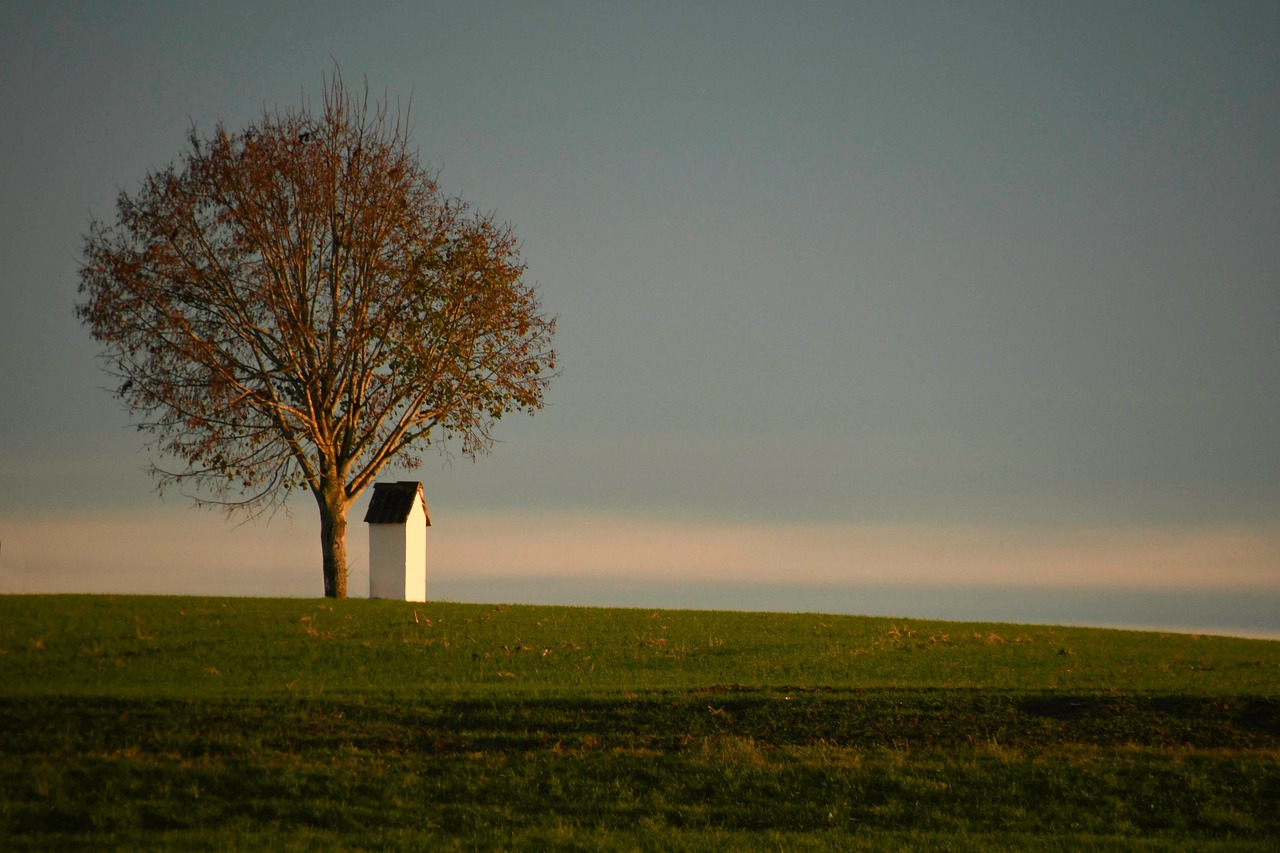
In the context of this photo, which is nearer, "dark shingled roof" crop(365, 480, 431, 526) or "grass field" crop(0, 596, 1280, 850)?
"grass field" crop(0, 596, 1280, 850)

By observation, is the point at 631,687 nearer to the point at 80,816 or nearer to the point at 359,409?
the point at 80,816

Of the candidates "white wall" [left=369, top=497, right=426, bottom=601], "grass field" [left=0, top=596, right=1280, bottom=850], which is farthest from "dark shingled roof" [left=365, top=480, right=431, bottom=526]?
"grass field" [left=0, top=596, right=1280, bottom=850]

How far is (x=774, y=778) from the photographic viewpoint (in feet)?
59.6

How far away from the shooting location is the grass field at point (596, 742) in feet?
53.2

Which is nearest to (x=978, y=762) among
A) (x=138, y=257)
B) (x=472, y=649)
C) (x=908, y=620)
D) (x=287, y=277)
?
(x=472, y=649)

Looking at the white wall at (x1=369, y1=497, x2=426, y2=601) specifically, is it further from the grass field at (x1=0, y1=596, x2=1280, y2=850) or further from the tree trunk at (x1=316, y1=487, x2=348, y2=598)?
the grass field at (x1=0, y1=596, x2=1280, y2=850)

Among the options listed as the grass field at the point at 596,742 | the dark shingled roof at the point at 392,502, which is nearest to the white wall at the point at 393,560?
the dark shingled roof at the point at 392,502

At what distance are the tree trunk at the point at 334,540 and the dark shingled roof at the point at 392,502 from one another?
5.38ft

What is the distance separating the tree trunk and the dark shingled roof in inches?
64.5

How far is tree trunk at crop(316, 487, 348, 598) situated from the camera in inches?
1454

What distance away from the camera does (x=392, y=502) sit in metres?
39.2

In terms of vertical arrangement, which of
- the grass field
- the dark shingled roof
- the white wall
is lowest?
the grass field

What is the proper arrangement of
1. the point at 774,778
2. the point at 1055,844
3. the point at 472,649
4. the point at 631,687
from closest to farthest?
the point at 1055,844, the point at 774,778, the point at 631,687, the point at 472,649

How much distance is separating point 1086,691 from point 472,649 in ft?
46.5
